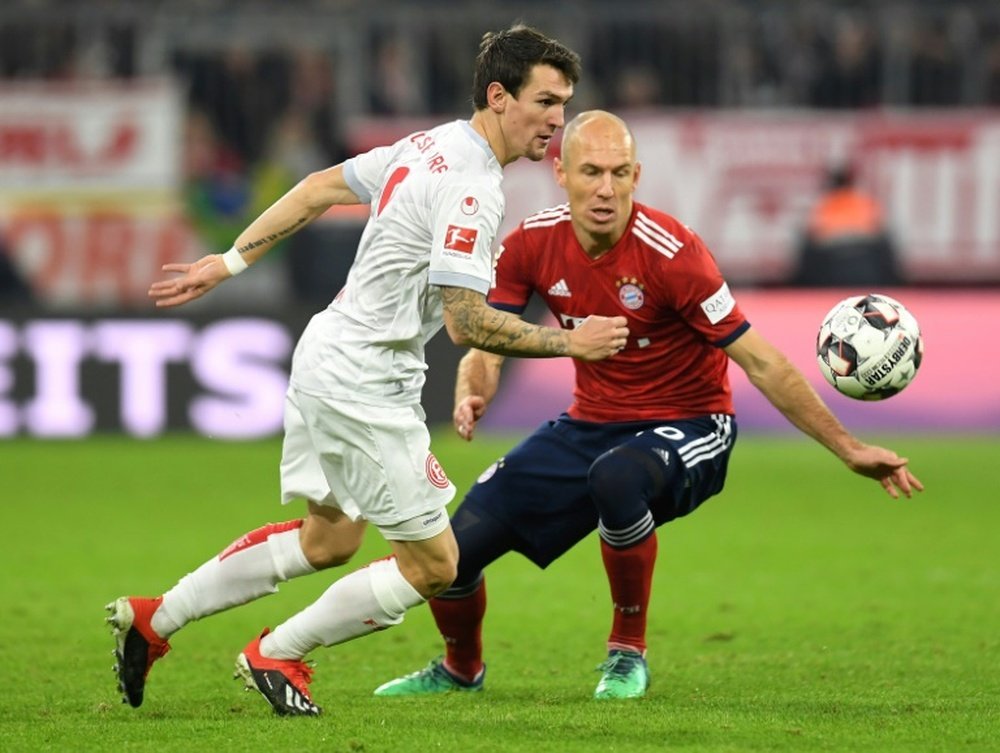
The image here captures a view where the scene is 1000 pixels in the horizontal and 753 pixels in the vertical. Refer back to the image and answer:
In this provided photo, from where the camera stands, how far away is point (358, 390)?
5.53 meters

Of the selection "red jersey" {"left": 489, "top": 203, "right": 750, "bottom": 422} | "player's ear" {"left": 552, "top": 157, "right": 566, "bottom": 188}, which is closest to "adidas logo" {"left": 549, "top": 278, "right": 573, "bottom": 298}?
"red jersey" {"left": 489, "top": 203, "right": 750, "bottom": 422}

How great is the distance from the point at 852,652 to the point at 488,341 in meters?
2.56

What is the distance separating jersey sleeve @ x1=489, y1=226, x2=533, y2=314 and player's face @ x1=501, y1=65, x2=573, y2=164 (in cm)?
109

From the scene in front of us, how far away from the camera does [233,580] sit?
5.84 metres

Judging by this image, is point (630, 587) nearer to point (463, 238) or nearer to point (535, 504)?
point (535, 504)

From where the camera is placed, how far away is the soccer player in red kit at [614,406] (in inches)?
243

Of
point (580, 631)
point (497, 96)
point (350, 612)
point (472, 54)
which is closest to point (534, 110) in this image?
point (497, 96)

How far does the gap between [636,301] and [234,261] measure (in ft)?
4.81

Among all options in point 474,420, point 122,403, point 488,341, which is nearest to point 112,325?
point 122,403

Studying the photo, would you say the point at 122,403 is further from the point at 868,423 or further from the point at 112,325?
the point at 868,423

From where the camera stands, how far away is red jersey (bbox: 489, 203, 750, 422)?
20.7 feet

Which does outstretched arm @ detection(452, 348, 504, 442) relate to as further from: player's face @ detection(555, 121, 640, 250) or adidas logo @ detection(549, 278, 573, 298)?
player's face @ detection(555, 121, 640, 250)

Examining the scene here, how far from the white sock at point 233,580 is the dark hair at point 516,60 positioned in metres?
1.61

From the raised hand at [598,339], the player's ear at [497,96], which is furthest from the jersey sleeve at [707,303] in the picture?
the player's ear at [497,96]
